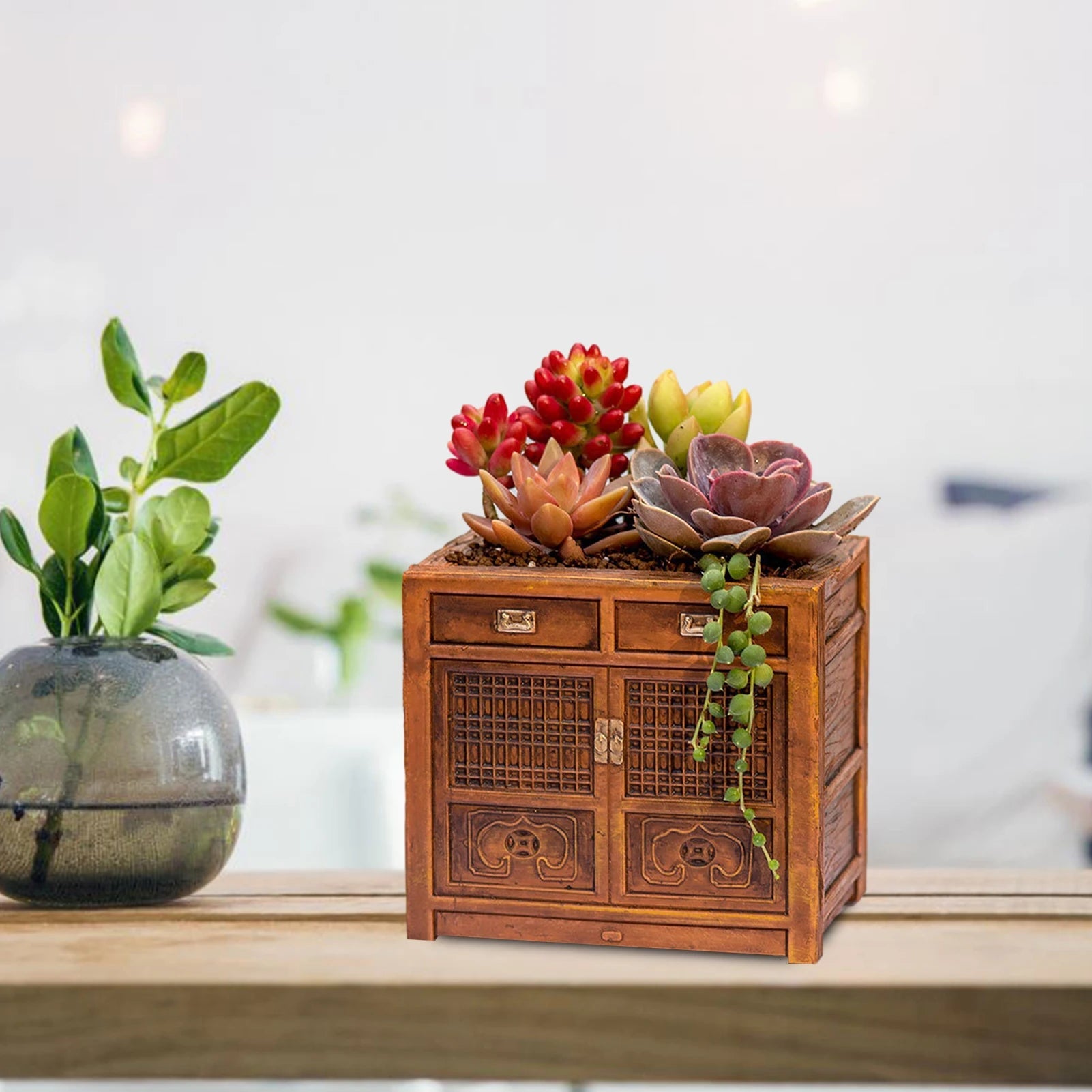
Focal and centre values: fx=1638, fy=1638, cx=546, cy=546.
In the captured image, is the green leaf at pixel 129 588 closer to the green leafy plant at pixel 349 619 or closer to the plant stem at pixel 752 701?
the plant stem at pixel 752 701

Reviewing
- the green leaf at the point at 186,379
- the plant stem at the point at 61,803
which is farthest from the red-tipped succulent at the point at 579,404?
the plant stem at the point at 61,803

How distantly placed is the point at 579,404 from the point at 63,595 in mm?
390

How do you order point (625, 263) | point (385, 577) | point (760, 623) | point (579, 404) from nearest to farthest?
1. point (760, 623)
2. point (579, 404)
3. point (625, 263)
4. point (385, 577)

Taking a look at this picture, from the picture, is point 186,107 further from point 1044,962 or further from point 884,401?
point 1044,962

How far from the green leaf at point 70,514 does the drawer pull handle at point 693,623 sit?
0.42 meters

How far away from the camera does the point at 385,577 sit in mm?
3256

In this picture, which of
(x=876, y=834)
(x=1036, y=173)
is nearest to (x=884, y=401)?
(x=1036, y=173)

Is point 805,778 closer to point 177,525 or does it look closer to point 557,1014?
point 557,1014

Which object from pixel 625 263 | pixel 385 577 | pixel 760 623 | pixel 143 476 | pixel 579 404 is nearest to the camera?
pixel 760 623

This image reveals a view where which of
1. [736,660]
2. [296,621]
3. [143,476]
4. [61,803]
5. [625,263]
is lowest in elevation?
[296,621]

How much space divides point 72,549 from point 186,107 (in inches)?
87.9

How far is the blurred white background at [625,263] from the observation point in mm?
3074

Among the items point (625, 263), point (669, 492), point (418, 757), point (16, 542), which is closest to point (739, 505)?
point (669, 492)

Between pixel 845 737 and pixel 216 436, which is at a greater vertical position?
pixel 216 436
